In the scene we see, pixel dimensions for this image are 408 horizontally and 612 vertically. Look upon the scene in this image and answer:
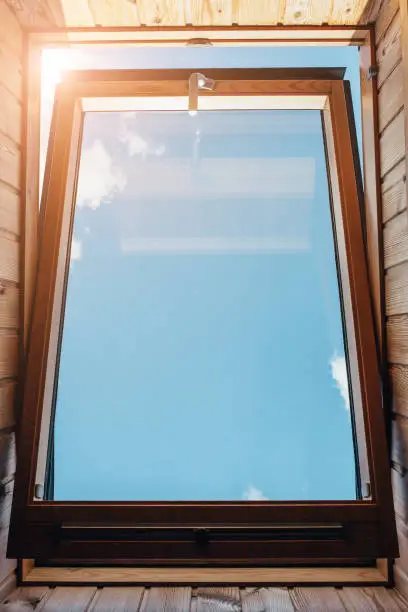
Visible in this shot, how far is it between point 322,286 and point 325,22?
95 centimetres

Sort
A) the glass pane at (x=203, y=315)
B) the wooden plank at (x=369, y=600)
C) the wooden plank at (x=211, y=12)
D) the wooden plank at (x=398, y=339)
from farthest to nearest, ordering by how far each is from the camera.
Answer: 1. the glass pane at (x=203, y=315)
2. the wooden plank at (x=211, y=12)
3. the wooden plank at (x=398, y=339)
4. the wooden plank at (x=369, y=600)

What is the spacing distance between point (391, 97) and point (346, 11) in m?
0.37

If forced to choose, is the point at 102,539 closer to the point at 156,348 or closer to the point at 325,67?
the point at 156,348

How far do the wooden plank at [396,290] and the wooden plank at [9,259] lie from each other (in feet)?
4.12

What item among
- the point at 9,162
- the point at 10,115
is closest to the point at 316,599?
the point at 9,162

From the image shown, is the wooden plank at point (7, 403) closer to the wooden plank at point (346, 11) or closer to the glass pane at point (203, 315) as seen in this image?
the glass pane at point (203, 315)

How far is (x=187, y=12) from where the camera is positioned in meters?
1.48

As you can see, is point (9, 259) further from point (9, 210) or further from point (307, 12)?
point (307, 12)

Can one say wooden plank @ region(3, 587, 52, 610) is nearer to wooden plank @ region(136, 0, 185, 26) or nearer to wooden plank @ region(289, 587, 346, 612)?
wooden plank @ region(289, 587, 346, 612)

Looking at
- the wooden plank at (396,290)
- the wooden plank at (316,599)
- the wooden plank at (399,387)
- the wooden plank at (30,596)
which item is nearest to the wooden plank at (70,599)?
the wooden plank at (30,596)

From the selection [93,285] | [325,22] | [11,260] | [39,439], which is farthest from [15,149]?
[325,22]

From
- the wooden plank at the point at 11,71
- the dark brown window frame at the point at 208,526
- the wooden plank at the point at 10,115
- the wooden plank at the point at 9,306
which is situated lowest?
the dark brown window frame at the point at 208,526

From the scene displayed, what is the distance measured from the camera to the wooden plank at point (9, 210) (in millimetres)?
1388

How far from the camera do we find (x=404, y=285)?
4.32 ft
